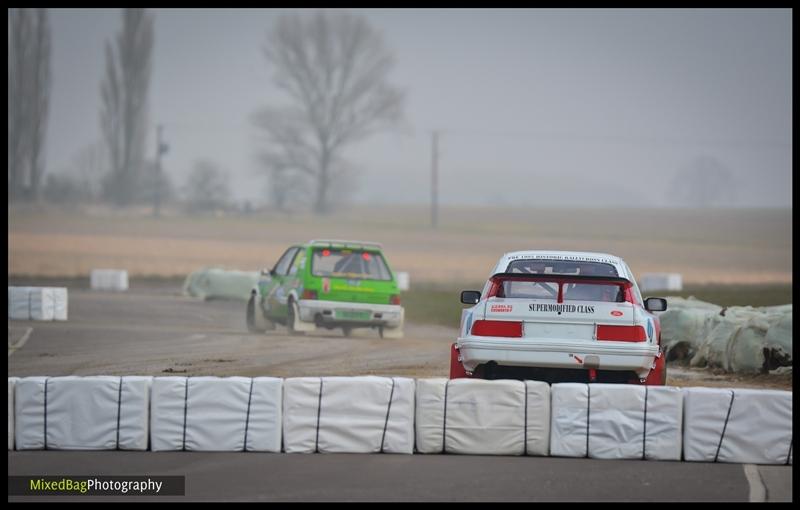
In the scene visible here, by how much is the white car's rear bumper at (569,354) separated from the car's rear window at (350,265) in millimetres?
10079

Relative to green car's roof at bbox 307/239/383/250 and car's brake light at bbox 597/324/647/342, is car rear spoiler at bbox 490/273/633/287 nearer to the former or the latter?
car's brake light at bbox 597/324/647/342

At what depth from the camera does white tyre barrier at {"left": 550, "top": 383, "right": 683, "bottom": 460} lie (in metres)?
10.3

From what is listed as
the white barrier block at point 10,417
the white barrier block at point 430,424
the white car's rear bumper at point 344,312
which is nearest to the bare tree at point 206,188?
the white car's rear bumper at point 344,312

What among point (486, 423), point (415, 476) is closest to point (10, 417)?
point (415, 476)

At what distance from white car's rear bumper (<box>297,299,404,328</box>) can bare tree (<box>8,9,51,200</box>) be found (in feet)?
212

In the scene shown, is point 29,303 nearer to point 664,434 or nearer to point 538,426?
point 538,426

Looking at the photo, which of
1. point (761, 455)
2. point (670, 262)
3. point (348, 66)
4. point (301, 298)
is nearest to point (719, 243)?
point (670, 262)

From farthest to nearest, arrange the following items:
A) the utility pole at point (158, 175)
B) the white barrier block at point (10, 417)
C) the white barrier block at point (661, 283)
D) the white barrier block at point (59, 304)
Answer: the utility pole at point (158, 175), the white barrier block at point (661, 283), the white barrier block at point (59, 304), the white barrier block at point (10, 417)

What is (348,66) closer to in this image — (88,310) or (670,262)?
(670,262)

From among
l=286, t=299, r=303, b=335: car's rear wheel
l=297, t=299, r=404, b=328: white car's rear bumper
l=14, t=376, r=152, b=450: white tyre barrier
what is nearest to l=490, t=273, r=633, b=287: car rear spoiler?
l=14, t=376, r=152, b=450: white tyre barrier

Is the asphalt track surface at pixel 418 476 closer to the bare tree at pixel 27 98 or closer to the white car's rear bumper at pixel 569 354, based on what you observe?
the white car's rear bumper at pixel 569 354

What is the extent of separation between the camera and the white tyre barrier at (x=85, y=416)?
10367 millimetres

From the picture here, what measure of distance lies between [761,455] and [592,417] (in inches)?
51.5

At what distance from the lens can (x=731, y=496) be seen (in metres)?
8.61
